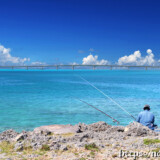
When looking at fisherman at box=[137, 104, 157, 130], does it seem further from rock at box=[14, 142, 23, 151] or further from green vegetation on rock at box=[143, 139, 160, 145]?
rock at box=[14, 142, 23, 151]

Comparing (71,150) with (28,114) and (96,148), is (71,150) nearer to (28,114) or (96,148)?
(96,148)

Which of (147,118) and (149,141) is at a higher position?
(147,118)

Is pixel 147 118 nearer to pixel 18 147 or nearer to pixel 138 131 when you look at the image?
pixel 138 131

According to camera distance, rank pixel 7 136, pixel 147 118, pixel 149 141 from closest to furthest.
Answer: pixel 149 141 → pixel 7 136 → pixel 147 118

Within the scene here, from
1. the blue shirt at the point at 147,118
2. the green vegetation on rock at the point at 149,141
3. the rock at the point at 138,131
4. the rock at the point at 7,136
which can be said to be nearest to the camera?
the green vegetation on rock at the point at 149,141

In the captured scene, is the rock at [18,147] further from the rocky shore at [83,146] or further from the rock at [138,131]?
the rock at [138,131]

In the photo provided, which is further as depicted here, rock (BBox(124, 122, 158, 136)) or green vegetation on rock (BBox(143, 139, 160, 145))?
rock (BBox(124, 122, 158, 136))

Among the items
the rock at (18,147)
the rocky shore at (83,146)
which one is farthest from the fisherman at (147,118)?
→ the rock at (18,147)

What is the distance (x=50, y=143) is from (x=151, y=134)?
3346mm

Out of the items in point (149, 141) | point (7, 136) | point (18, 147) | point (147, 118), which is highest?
point (147, 118)

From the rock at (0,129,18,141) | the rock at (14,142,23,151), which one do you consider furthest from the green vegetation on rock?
the rock at (0,129,18,141)

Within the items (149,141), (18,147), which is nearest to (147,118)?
(149,141)

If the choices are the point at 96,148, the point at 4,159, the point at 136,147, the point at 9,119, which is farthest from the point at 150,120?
the point at 9,119

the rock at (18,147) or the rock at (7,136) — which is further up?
the rock at (18,147)
